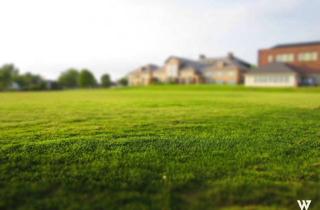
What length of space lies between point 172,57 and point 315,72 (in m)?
33.5

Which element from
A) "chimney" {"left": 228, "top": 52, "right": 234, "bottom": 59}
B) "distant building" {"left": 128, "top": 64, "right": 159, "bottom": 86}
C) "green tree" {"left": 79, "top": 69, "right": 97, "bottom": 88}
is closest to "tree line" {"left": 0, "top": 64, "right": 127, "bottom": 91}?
"green tree" {"left": 79, "top": 69, "right": 97, "bottom": 88}

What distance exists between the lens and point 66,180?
3273 mm

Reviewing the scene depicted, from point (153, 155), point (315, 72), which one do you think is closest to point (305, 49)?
point (315, 72)

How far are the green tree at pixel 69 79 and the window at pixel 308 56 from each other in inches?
2875

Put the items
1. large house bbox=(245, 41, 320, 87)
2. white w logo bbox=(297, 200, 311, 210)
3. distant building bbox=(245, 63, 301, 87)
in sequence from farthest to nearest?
large house bbox=(245, 41, 320, 87), distant building bbox=(245, 63, 301, 87), white w logo bbox=(297, 200, 311, 210)

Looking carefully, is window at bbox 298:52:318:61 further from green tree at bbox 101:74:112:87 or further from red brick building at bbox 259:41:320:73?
green tree at bbox 101:74:112:87

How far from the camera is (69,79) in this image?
94.0 m

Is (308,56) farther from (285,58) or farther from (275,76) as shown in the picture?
(275,76)

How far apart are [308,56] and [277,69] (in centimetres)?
801

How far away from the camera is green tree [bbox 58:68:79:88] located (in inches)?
3642

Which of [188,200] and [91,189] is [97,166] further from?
[188,200]

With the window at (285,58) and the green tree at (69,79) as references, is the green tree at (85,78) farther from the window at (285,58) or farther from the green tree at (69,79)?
the window at (285,58)

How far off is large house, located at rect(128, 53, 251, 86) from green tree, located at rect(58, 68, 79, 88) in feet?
103

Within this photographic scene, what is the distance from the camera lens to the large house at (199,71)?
58.8m
